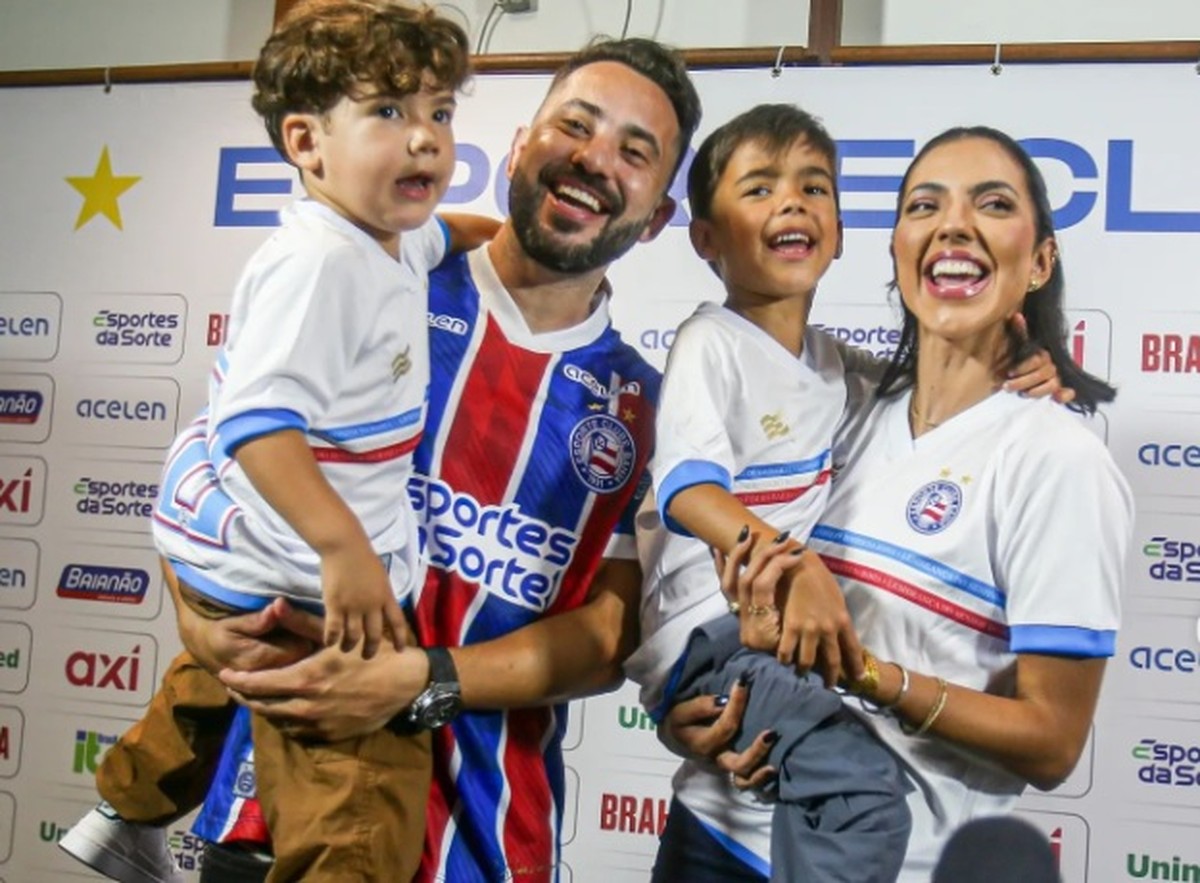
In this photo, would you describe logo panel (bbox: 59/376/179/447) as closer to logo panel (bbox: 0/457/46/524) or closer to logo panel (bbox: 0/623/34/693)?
logo panel (bbox: 0/457/46/524)

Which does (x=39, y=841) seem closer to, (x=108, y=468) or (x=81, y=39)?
(x=108, y=468)

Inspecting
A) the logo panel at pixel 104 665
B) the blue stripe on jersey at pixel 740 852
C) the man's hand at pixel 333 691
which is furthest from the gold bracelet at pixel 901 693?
the logo panel at pixel 104 665

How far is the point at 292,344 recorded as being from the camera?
1.31m

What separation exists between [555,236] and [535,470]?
28 cm

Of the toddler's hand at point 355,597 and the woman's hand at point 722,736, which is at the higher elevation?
the toddler's hand at point 355,597

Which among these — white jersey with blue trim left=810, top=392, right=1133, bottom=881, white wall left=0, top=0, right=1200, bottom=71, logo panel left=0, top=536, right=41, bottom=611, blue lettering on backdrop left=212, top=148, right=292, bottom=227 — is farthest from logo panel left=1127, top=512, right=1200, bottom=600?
logo panel left=0, top=536, right=41, bottom=611

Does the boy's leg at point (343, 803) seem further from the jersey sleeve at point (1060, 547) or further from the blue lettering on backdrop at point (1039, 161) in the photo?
the blue lettering on backdrop at point (1039, 161)

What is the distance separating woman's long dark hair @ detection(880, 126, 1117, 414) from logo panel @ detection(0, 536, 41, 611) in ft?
5.69

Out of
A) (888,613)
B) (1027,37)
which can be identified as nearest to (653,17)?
(1027,37)

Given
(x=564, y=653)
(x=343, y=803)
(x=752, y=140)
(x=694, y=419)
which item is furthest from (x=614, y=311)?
(x=343, y=803)

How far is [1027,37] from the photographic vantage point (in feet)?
7.87

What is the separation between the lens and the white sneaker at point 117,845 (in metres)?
1.62

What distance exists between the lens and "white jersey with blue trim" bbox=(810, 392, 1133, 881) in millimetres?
1423

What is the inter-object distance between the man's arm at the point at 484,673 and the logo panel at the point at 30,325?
139 centimetres
